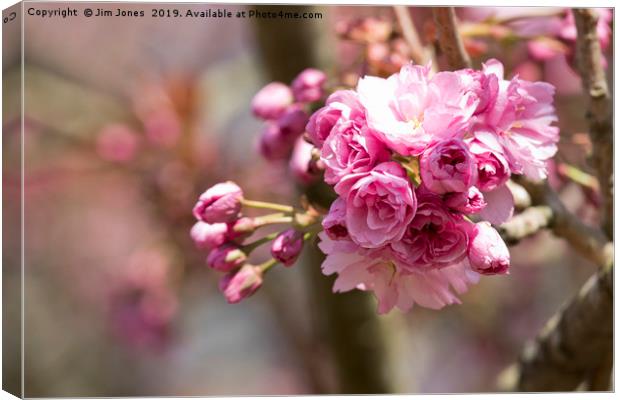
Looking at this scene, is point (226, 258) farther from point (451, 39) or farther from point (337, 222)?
point (451, 39)

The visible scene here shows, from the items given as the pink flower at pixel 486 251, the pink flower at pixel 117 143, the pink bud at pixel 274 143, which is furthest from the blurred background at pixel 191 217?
the pink flower at pixel 486 251

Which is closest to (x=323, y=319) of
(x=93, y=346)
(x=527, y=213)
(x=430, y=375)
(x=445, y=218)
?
(x=527, y=213)

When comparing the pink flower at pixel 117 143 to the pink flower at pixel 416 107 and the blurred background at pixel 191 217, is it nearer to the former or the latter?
the blurred background at pixel 191 217

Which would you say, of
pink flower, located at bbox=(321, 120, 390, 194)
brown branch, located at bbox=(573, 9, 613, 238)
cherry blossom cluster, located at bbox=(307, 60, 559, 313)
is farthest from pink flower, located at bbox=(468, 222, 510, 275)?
brown branch, located at bbox=(573, 9, 613, 238)

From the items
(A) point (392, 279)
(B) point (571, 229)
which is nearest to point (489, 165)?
(A) point (392, 279)

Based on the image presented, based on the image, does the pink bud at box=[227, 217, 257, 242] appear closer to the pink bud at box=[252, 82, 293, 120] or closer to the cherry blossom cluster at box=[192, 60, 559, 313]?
the cherry blossom cluster at box=[192, 60, 559, 313]
